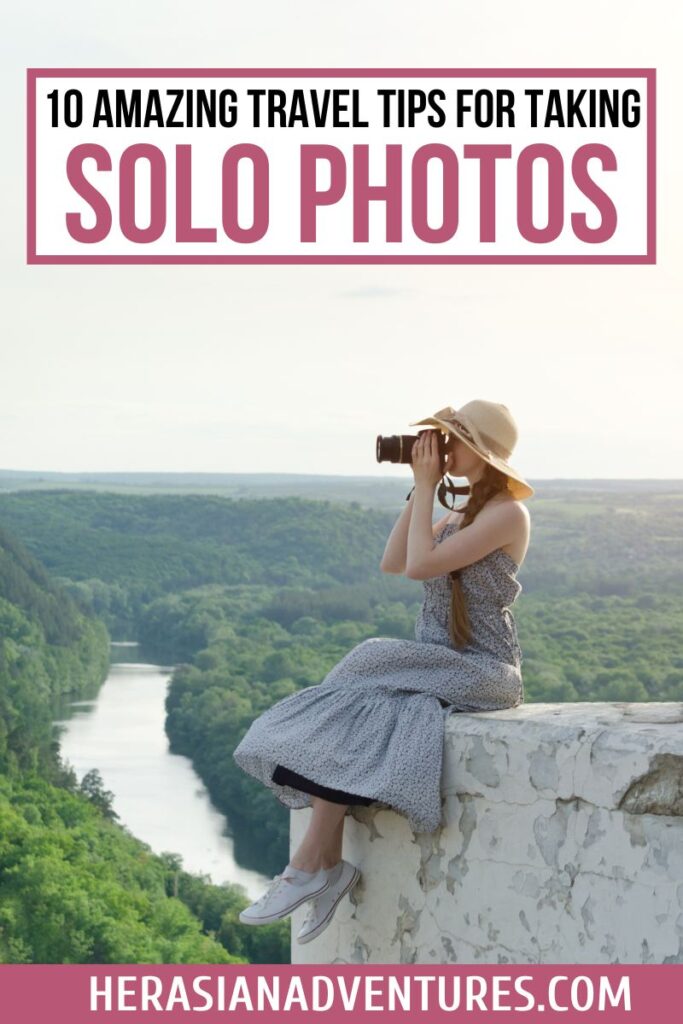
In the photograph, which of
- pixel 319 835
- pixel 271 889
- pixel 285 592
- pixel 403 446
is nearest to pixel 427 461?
pixel 403 446

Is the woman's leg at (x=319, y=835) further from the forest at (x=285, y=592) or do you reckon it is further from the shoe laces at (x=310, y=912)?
the forest at (x=285, y=592)

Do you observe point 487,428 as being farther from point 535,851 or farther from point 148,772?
point 148,772

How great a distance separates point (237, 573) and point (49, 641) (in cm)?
697

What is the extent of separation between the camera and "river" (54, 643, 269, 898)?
3050cm

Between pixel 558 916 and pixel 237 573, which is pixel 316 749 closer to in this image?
pixel 558 916

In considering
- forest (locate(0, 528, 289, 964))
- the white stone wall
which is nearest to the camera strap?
the white stone wall

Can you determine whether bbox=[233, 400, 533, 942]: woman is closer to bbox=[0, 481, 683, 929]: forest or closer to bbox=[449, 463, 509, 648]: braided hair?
bbox=[449, 463, 509, 648]: braided hair

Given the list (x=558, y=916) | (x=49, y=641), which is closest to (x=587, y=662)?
(x=49, y=641)

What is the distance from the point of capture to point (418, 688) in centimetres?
275

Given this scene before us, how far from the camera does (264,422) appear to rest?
5897 cm

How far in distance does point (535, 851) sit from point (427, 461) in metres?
0.77

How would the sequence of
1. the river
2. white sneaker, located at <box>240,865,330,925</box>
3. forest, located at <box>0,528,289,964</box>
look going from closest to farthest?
1. white sneaker, located at <box>240,865,330,925</box>
2. forest, located at <box>0,528,289,964</box>
3. the river

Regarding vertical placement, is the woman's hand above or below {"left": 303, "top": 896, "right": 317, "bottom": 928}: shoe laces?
above

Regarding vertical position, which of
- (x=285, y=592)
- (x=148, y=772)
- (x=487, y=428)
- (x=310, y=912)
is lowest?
(x=148, y=772)
